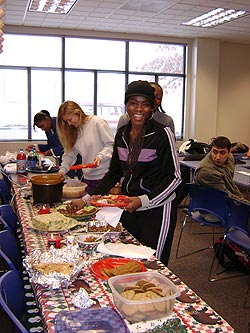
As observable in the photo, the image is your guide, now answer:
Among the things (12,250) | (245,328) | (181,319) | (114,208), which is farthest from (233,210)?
(181,319)

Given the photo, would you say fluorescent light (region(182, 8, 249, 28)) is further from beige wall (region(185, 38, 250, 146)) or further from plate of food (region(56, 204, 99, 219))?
plate of food (region(56, 204, 99, 219))

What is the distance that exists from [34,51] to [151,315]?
288 inches

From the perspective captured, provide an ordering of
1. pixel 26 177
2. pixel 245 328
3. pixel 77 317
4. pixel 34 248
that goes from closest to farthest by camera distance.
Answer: pixel 77 317
pixel 34 248
pixel 245 328
pixel 26 177

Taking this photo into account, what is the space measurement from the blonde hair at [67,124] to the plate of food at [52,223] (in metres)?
1.14

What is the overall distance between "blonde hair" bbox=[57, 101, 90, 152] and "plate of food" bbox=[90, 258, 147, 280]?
1614mm

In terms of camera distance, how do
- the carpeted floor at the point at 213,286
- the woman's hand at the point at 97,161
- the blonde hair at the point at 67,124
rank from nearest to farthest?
the carpeted floor at the point at 213,286, the woman's hand at the point at 97,161, the blonde hair at the point at 67,124

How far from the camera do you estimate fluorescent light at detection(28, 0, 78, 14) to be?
5.90 m

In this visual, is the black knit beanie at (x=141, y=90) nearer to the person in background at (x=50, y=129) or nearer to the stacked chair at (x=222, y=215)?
the stacked chair at (x=222, y=215)

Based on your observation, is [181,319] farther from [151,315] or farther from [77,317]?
[77,317]

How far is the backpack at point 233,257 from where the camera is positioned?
3371mm

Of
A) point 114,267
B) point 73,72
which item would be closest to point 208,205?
point 114,267

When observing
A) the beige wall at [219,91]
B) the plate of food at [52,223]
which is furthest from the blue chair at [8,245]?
the beige wall at [219,91]

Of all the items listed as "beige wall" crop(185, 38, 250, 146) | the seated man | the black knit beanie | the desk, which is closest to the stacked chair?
the seated man

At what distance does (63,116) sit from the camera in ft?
9.80
